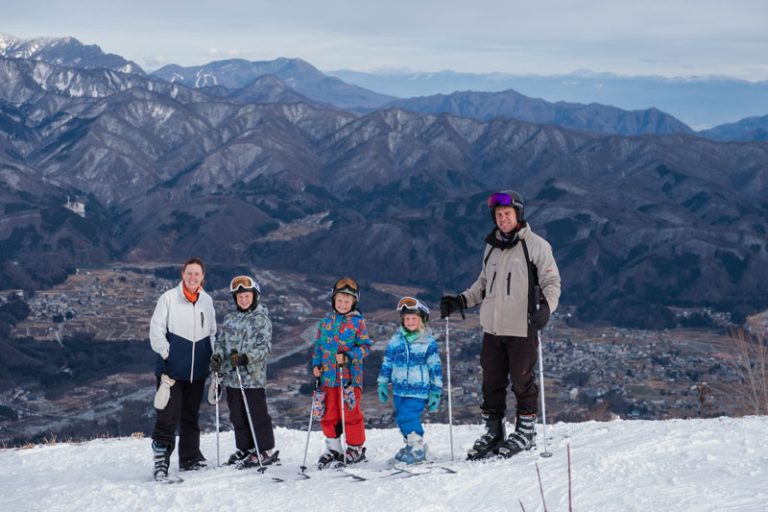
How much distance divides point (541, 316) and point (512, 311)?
1.13 feet

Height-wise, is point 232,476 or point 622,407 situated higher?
point 232,476

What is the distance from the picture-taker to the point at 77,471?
11.5 m

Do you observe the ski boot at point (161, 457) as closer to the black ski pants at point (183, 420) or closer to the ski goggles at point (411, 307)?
the black ski pants at point (183, 420)

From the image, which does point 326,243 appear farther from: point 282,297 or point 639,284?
point 639,284

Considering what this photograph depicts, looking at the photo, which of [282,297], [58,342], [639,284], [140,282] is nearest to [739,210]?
[639,284]

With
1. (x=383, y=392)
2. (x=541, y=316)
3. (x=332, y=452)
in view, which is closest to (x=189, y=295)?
(x=332, y=452)

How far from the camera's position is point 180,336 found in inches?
397

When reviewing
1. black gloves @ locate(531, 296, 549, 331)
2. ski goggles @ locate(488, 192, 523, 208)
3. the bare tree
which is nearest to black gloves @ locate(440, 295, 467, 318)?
black gloves @ locate(531, 296, 549, 331)

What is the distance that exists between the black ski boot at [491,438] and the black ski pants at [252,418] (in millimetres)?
2644

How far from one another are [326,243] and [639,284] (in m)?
71.9

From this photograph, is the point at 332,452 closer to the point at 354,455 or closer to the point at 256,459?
the point at 354,455

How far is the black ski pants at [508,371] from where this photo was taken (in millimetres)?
9016

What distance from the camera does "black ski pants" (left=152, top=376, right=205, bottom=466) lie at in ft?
33.2

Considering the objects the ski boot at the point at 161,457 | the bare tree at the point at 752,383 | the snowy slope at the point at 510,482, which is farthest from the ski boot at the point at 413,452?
the bare tree at the point at 752,383
